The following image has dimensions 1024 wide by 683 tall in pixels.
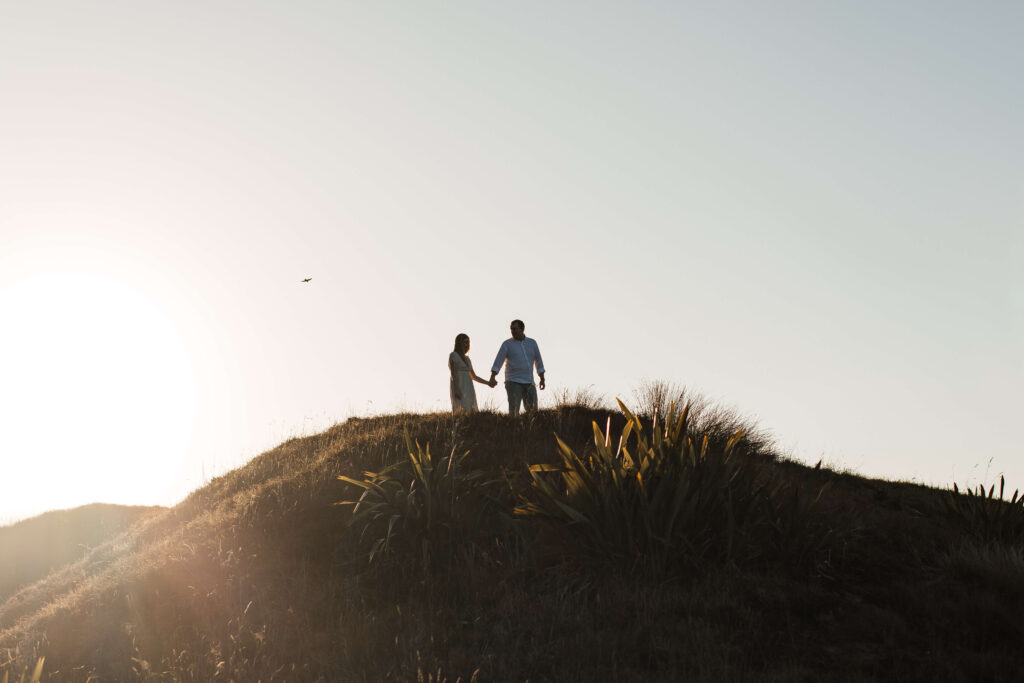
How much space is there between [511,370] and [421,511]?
643 cm

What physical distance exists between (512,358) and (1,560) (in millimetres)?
15464

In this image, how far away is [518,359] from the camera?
14.8 metres

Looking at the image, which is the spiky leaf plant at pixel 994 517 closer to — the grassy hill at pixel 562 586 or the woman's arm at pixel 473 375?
the grassy hill at pixel 562 586

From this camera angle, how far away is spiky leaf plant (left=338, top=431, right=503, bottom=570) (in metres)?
8.21

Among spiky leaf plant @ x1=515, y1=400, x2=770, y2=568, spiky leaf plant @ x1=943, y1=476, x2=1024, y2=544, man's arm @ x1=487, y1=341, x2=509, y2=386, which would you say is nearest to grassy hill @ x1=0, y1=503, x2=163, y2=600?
man's arm @ x1=487, y1=341, x2=509, y2=386

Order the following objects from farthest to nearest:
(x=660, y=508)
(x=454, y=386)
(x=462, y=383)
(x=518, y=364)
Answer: (x=454, y=386), (x=462, y=383), (x=518, y=364), (x=660, y=508)

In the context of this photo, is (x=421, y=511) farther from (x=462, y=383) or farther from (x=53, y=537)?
(x=53, y=537)

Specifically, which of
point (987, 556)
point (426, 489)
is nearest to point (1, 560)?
point (426, 489)

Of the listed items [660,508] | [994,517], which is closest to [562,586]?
[660,508]

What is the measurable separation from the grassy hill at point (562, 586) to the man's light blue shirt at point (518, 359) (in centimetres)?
424

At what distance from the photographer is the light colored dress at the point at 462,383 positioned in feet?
49.1

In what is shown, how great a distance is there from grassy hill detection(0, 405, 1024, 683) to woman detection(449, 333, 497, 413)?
4426 millimetres

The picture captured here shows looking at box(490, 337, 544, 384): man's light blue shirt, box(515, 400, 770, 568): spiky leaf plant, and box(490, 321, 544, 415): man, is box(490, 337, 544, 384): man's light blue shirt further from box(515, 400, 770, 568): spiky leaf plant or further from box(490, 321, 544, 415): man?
box(515, 400, 770, 568): spiky leaf plant

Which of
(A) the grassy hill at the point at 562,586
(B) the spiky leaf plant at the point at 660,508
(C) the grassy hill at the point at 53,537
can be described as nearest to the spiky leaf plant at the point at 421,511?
(A) the grassy hill at the point at 562,586
